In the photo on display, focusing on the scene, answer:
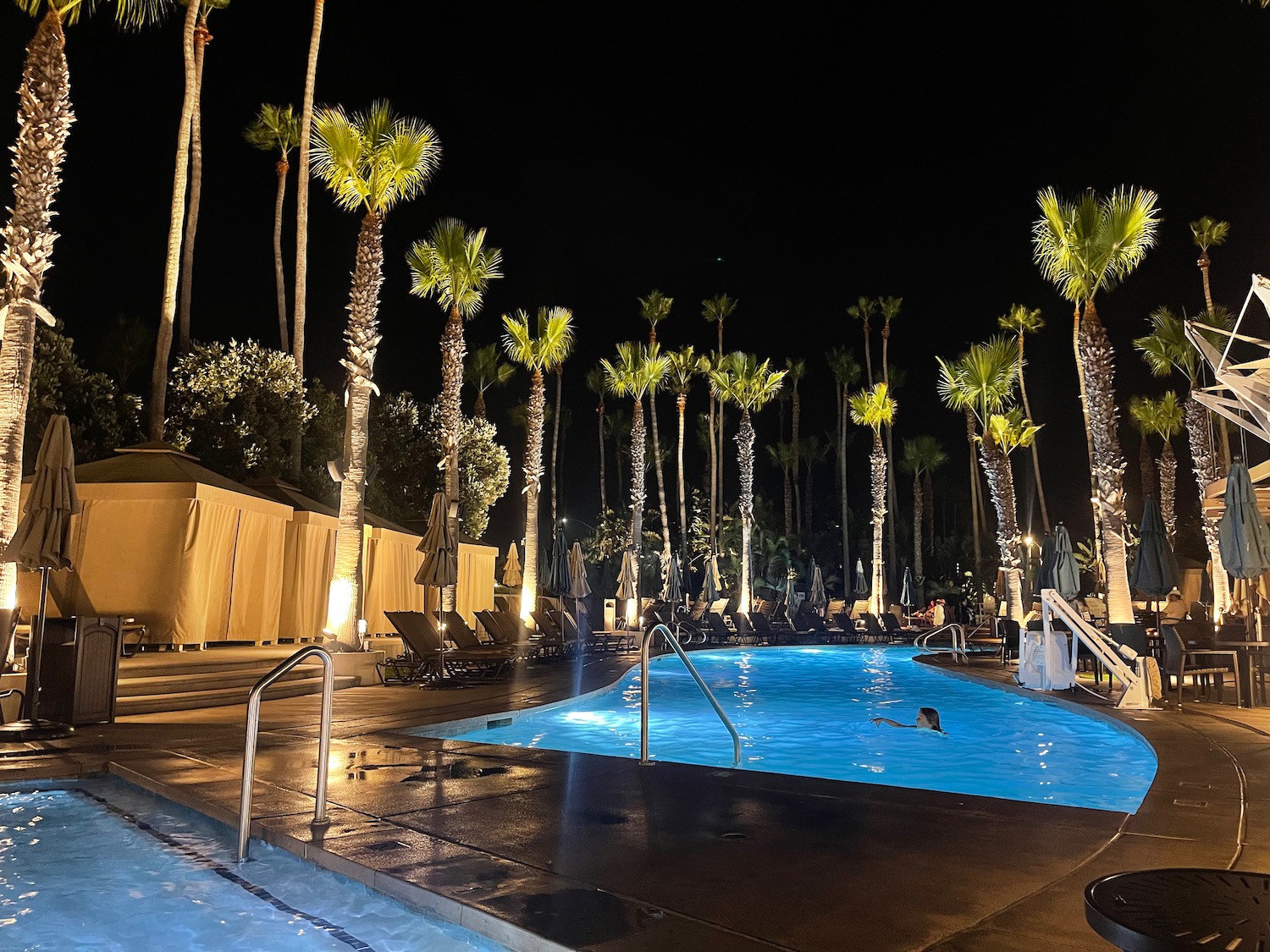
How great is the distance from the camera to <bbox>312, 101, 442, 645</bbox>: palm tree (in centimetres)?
1415

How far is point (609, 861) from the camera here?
11.8 feet

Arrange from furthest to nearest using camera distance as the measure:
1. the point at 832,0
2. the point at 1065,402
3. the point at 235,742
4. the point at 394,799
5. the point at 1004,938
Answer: the point at 1065,402
the point at 832,0
the point at 235,742
the point at 394,799
the point at 1004,938

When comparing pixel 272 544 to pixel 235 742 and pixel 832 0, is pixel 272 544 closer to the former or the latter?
pixel 235 742

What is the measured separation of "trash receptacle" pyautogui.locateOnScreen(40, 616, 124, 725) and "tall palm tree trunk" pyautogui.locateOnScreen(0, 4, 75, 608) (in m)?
2.68

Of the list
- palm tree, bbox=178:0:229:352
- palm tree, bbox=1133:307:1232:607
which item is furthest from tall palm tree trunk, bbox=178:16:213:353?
palm tree, bbox=1133:307:1232:607

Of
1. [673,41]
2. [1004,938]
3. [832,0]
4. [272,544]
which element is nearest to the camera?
[1004,938]

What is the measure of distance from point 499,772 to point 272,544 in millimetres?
11595

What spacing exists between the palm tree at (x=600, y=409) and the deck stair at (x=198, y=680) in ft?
106

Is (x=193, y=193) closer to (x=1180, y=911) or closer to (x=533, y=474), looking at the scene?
(x=533, y=474)

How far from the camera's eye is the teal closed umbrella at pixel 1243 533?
10391mm

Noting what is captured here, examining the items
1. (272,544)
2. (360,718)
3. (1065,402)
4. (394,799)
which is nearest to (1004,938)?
(394,799)

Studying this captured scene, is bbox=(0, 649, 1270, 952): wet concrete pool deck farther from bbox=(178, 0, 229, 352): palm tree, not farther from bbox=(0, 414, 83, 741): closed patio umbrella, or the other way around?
bbox=(178, 0, 229, 352): palm tree

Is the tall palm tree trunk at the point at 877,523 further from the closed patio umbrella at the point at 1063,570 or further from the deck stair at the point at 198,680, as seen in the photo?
the deck stair at the point at 198,680

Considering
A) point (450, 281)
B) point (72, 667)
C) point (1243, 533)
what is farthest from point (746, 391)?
point (72, 667)
